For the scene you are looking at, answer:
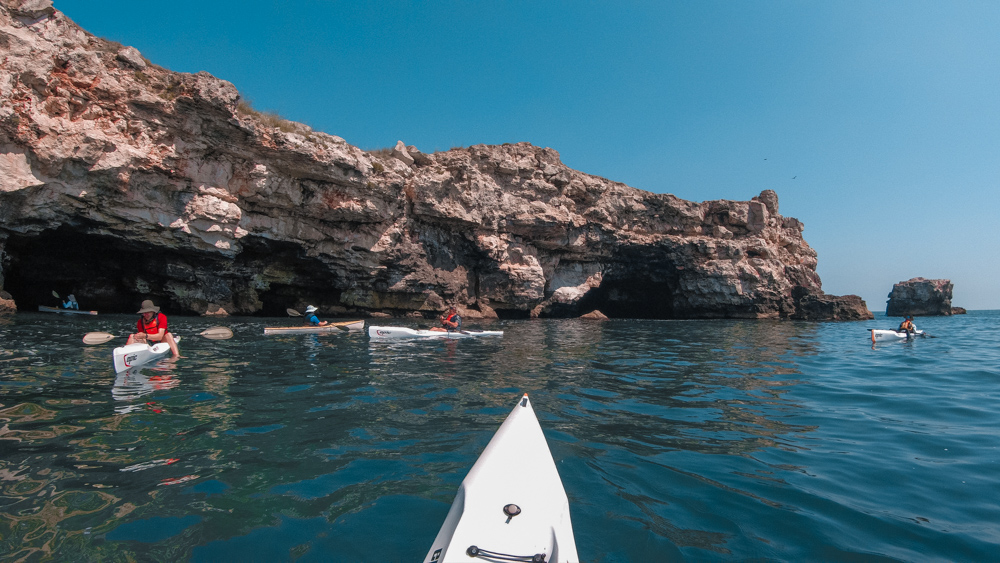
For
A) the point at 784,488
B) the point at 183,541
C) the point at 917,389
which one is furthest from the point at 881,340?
the point at 183,541

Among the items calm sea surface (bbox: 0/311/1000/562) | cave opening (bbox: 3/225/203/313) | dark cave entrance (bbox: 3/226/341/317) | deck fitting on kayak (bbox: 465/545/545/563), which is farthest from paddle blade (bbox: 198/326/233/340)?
deck fitting on kayak (bbox: 465/545/545/563)

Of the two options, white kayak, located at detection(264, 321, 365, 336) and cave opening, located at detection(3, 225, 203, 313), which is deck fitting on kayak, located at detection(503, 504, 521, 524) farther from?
cave opening, located at detection(3, 225, 203, 313)

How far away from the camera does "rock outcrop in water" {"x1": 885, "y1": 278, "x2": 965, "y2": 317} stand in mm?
50312

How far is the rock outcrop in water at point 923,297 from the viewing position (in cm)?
5031

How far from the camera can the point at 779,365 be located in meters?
10.0

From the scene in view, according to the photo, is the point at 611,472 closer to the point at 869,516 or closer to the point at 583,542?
the point at 583,542

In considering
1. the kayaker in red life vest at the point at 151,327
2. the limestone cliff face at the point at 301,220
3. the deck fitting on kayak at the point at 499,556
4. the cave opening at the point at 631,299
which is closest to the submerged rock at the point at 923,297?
the limestone cliff face at the point at 301,220

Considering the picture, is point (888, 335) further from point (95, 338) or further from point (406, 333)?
point (95, 338)

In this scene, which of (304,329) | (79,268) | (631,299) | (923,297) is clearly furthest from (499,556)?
(923,297)

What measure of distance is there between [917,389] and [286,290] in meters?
28.9

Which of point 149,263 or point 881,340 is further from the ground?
point 149,263

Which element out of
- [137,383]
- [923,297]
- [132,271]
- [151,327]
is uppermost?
[923,297]

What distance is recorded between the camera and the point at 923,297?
5134 centimetres

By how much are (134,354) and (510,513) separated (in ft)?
26.2
